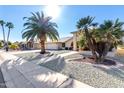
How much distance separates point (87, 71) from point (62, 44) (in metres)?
1.33

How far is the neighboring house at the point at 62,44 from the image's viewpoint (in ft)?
21.3

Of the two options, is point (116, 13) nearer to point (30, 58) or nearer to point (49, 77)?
point (49, 77)

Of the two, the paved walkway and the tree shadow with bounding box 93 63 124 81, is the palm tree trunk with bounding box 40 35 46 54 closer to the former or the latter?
the paved walkway

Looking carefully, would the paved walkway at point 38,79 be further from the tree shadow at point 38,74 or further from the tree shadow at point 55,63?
the tree shadow at point 55,63

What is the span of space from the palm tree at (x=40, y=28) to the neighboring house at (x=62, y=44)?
0.19 metres

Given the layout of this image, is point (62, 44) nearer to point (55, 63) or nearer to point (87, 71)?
point (55, 63)

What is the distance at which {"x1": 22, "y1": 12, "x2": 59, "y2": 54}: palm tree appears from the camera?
6.54m

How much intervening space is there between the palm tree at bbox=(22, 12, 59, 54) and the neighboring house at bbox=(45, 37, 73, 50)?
0.64 ft

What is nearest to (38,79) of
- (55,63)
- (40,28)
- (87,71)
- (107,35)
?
(55,63)

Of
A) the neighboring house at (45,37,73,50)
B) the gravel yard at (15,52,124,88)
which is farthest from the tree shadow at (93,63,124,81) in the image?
the neighboring house at (45,37,73,50)

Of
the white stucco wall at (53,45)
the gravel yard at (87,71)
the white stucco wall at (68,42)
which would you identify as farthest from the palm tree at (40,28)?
the gravel yard at (87,71)
